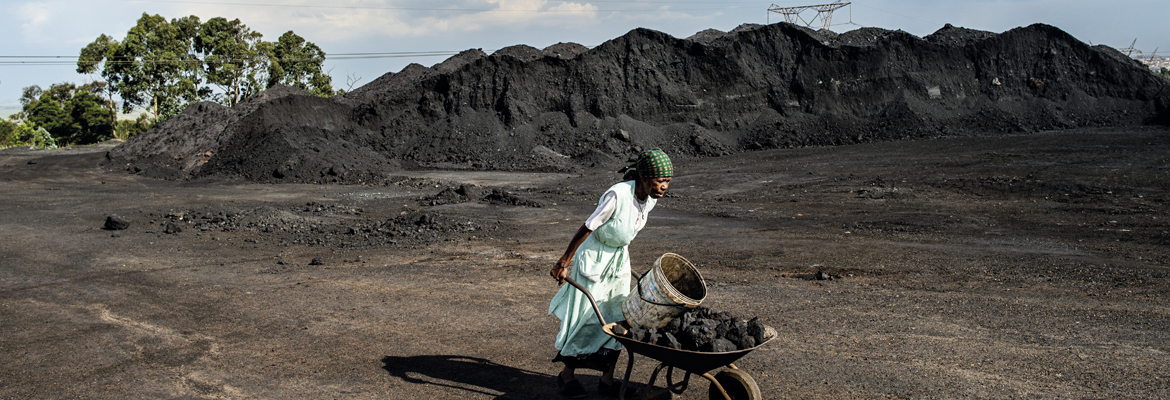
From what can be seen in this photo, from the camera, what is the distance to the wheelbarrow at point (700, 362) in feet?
11.1

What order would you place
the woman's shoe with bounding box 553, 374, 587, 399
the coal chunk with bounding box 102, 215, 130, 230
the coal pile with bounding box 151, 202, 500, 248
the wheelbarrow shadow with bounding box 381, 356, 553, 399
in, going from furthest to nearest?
the coal chunk with bounding box 102, 215, 130, 230
the coal pile with bounding box 151, 202, 500, 248
the wheelbarrow shadow with bounding box 381, 356, 553, 399
the woman's shoe with bounding box 553, 374, 587, 399

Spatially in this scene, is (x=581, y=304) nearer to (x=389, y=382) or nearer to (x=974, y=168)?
(x=389, y=382)

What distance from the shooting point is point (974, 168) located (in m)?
18.4

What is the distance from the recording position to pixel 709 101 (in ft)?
107

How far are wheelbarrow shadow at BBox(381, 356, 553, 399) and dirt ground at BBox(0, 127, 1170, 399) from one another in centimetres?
2

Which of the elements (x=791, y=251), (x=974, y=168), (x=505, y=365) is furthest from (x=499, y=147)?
(x=505, y=365)

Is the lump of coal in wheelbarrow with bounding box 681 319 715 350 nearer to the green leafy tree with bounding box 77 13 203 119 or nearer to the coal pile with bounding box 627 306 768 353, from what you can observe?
the coal pile with bounding box 627 306 768 353

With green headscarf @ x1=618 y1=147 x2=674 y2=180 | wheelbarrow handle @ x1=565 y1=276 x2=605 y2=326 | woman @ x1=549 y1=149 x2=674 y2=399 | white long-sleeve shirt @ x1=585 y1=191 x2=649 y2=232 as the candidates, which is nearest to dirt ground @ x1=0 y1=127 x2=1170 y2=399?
woman @ x1=549 y1=149 x2=674 y2=399

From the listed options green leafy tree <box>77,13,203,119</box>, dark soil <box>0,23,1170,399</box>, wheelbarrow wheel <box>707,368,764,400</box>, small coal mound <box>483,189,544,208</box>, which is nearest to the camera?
wheelbarrow wheel <box>707,368,764,400</box>

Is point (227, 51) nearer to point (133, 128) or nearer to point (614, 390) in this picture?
point (133, 128)

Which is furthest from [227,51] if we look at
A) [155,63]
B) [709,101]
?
[709,101]

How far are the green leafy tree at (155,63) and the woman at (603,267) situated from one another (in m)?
46.1

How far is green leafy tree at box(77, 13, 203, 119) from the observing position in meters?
42.1

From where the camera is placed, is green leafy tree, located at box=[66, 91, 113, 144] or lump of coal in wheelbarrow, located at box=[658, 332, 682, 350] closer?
lump of coal in wheelbarrow, located at box=[658, 332, 682, 350]
